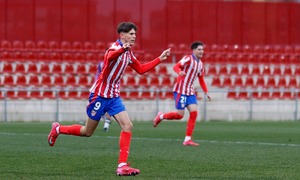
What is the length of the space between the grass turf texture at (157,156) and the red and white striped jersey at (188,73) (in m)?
1.20

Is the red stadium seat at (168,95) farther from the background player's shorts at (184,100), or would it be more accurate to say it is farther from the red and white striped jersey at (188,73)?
the background player's shorts at (184,100)

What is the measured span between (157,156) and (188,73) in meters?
4.55

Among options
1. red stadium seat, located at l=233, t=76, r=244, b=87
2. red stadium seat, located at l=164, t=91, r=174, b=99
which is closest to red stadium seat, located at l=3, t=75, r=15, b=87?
red stadium seat, located at l=164, t=91, r=174, b=99

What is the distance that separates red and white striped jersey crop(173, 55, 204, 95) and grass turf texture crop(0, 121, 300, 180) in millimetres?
1198

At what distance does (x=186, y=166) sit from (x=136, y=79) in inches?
827

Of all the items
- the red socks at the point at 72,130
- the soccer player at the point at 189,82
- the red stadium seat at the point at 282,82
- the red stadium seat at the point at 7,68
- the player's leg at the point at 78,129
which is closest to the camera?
the player's leg at the point at 78,129

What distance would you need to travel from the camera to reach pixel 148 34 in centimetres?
3591

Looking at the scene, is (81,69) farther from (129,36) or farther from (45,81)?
(129,36)

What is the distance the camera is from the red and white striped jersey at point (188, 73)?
60.7 feet

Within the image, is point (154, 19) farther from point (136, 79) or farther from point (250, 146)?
point (250, 146)

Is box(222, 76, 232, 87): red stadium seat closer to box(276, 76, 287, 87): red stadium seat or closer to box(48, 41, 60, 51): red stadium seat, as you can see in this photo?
box(276, 76, 287, 87): red stadium seat

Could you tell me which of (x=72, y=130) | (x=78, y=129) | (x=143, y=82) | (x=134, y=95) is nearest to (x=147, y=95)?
(x=134, y=95)

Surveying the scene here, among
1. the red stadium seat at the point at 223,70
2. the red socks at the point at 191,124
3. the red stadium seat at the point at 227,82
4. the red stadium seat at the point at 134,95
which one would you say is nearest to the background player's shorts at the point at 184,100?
the red socks at the point at 191,124

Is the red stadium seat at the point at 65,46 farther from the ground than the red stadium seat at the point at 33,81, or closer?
farther from the ground
